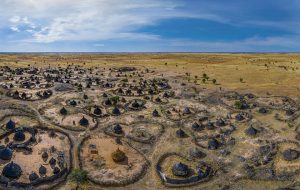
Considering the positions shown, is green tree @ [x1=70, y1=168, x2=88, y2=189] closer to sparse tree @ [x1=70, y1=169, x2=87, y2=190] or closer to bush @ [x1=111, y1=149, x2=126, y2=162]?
sparse tree @ [x1=70, y1=169, x2=87, y2=190]

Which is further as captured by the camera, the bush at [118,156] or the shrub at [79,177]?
the bush at [118,156]

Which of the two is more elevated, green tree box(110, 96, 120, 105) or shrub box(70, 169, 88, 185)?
green tree box(110, 96, 120, 105)

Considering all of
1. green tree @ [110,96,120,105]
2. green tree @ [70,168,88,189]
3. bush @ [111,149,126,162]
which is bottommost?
green tree @ [70,168,88,189]

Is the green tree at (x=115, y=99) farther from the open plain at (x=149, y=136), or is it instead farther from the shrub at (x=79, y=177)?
the shrub at (x=79, y=177)

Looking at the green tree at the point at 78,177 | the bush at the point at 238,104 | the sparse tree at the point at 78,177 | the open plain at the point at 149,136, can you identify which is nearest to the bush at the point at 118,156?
the open plain at the point at 149,136

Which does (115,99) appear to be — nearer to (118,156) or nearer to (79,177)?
(118,156)

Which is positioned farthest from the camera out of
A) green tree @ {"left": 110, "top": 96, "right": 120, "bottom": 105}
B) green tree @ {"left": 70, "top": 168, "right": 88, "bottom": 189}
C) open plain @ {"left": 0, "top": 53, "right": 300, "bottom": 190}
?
green tree @ {"left": 110, "top": 96, "right": 120, "bottom": 105}

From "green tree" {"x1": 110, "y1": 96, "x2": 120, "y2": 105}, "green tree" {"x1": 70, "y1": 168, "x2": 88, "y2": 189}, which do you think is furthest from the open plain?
"green tree" {"x1": 110, "y1": 96, "x2": 120, "y2": 105}

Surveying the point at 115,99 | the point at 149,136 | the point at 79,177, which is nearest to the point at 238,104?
the point at 149,136

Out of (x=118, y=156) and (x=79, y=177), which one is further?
(x=118, y=156)

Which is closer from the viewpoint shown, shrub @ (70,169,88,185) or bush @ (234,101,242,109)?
shrub @ (70,169,88,185)

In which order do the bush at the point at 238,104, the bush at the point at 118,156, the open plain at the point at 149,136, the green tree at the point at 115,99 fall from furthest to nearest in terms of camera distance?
the green tree at the point at 115,99, the bush at the point at 238,104, the bush at the point at 118,156, the open plain at the point at 149,136

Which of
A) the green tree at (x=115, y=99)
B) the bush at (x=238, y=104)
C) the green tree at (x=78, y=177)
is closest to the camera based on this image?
the green tree at (x=78, y=177)
